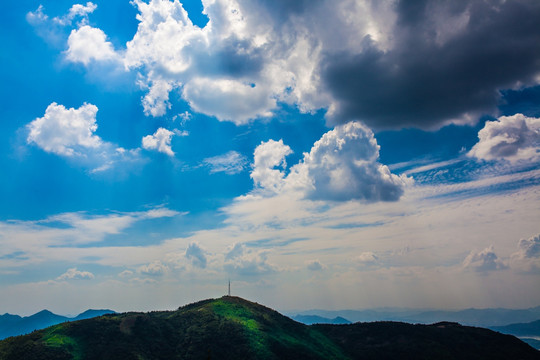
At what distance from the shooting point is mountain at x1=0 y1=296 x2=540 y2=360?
398ft

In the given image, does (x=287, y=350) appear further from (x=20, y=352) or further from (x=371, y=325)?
(x=20, y=352)

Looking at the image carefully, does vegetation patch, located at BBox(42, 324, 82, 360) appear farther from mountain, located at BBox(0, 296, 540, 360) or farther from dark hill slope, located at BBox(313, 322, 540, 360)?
dark hill slope, located at BBox(313, 322, 540, 360)

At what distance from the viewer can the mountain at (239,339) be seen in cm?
12144

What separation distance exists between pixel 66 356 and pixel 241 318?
237ft

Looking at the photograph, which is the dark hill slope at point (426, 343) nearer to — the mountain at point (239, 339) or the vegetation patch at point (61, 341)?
the mountain at point (239, 339)

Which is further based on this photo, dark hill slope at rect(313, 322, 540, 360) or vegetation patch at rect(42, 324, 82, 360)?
dark hill slope at rect(313, 322, 540, 360)

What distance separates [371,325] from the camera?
621ft

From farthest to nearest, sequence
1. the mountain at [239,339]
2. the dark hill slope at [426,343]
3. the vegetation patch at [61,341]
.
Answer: the dark hill slope at [426,343]
the mountain at [239,339]
the vegetation patch at [61,341]

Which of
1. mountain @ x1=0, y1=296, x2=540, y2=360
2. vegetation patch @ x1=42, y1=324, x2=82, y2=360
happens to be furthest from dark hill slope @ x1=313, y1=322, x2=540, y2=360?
vegetation patch @ x1=42, y1=324, x2=82, y2=360

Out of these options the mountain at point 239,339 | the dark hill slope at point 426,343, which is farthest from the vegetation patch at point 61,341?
the dark hill slope at point 426,343

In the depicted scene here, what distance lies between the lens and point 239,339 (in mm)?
135250

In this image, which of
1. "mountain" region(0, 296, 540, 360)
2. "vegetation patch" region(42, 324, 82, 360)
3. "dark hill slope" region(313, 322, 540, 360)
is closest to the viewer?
"vegetation patch" region(42, 324, 82, 360)

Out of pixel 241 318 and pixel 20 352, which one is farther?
pixel 241 318

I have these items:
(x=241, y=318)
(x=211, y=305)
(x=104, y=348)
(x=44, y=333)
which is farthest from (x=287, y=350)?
(x=44, y=333)
